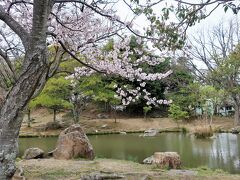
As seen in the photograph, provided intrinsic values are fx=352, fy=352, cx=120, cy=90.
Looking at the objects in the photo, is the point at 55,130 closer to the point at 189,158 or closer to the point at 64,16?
the point at 189,158

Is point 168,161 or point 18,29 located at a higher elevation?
point 18,29

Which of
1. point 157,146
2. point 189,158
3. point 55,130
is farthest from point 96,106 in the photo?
point 189,158

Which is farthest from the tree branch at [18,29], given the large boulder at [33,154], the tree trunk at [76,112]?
the tree trunk at [76,112]

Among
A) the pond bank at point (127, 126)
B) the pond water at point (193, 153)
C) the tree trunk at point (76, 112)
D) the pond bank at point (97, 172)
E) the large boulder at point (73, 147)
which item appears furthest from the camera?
the tree trunk at point (76, 112)

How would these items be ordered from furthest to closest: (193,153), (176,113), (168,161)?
(176,113) → (193,153) → (168,161)

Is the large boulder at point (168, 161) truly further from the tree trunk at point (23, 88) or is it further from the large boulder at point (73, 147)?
the tree trunk at point (23, 88)

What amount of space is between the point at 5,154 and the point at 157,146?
417 inches

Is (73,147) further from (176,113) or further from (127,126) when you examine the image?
(176,113)

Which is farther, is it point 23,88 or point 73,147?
point 73,147

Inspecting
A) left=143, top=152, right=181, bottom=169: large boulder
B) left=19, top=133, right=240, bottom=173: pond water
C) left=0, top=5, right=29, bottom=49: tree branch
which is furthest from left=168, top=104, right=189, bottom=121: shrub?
left=0, top=5, right=29, bottom=49: tree branch

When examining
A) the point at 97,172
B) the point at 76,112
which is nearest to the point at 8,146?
the point at 97,172

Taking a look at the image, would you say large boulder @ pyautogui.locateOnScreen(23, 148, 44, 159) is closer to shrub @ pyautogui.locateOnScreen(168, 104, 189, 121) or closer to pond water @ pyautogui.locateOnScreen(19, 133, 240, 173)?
pond water @ pyautogui.locateOnScreen(19, 133, 240, 173)

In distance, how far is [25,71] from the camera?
379cm

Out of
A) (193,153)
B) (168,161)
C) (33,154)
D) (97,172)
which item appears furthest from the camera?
(193,153)
